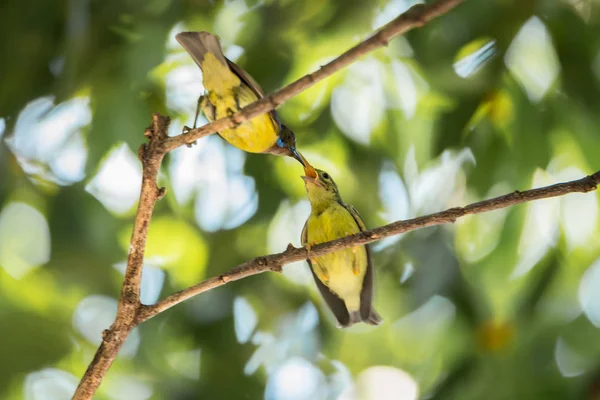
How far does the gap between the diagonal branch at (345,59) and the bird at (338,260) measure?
5.44ft

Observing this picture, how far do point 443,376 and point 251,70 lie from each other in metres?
2.00

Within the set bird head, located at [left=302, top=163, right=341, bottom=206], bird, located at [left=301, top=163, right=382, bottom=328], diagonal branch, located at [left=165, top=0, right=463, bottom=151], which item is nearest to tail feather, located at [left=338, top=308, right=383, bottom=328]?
bird, located at [left=301, top=163, right=382, bottom=328]

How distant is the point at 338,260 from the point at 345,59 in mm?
2252

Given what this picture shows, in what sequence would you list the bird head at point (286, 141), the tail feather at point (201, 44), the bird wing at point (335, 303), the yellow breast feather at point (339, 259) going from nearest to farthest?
the tail feather at point (201, 44), the bird head at point (286, 141), the yellow breast feather at point (339, 259), the bird wing at point (335, 303)

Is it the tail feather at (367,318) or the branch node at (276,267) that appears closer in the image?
the branch node at (276,267)

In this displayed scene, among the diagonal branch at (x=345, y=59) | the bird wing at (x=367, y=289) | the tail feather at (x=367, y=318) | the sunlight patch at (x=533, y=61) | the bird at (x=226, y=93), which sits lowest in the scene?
the diagonal branch at (x=345, y=59)

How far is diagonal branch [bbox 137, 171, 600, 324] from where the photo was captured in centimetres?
195

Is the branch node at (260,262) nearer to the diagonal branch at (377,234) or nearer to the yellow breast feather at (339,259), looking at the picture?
the diagonal branch at (377,234)

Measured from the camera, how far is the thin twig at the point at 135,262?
209 centimetres

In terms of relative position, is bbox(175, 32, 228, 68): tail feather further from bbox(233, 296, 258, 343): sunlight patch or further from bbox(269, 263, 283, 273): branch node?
bbox(233, 296, 258, 343): sunlight patch

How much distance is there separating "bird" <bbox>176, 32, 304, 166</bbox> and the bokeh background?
2.20ft

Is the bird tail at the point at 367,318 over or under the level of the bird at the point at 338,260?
under

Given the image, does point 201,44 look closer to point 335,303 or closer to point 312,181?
point 312,181

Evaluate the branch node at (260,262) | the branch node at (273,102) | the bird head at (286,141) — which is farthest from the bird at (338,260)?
the branch node at (273,102)
